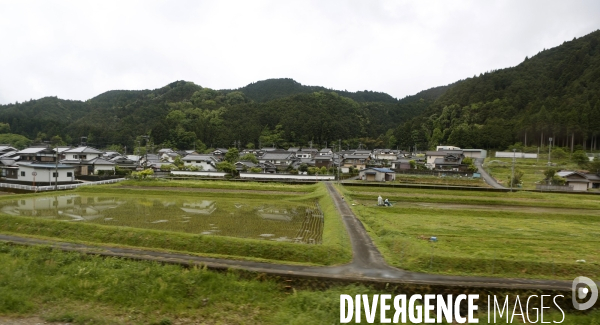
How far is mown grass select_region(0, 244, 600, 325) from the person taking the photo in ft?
26.1

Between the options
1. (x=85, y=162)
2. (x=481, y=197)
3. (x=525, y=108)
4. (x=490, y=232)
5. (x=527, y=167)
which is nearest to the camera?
(x=490, y=232)

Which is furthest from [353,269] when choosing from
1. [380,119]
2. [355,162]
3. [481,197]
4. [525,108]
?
[380,119]

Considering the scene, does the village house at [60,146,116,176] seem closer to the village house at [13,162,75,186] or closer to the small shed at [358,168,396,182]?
the village house at [13,162,75,186]

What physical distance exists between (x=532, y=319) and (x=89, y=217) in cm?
1980

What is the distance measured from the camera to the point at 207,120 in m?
90.7

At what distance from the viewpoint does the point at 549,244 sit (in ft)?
46.3

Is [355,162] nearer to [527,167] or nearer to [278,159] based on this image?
[278,159]

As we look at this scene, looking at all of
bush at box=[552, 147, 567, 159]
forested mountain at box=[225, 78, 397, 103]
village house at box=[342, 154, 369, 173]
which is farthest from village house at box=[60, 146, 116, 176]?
forested mountain at box=[225, 78, 397, 103]

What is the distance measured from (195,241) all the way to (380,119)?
101809mm

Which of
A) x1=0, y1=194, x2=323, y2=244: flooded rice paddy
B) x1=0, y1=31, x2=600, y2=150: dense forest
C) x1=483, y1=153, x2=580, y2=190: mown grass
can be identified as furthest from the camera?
x1=0, y1=31, x2=600, y2=150: dense forest

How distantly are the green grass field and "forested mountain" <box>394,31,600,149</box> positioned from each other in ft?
114

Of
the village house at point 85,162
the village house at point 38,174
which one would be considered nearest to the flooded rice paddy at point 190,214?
the village house at point 38,174

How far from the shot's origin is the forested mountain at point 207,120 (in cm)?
7769

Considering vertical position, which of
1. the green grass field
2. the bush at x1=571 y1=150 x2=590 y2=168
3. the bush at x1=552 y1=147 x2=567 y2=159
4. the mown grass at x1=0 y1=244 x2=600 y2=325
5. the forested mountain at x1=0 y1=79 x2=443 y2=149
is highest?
the forested mountain at x1=0 y1=79 x2=443 y2=149
